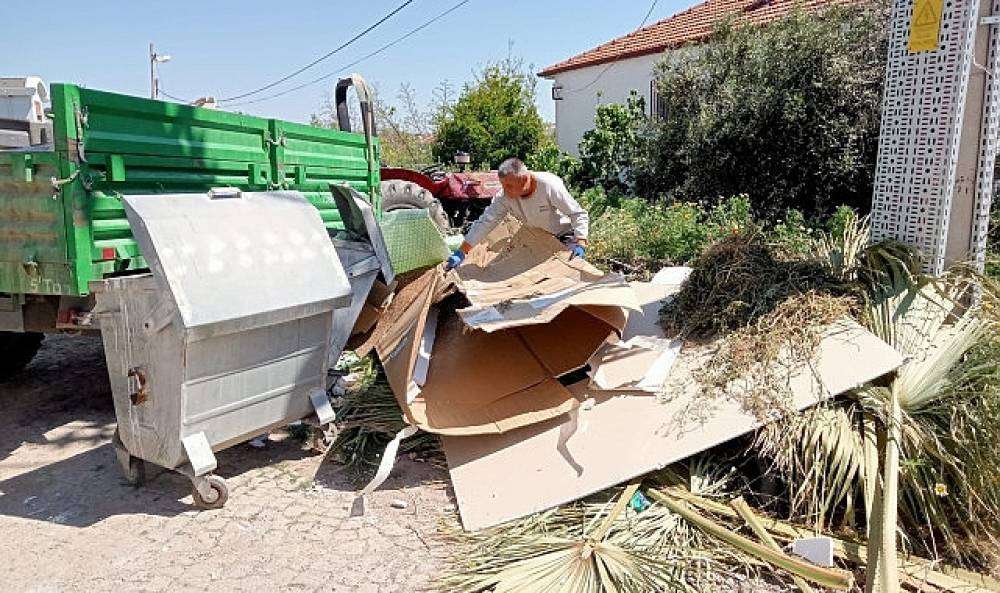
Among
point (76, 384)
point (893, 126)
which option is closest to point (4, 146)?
point (76, 384)

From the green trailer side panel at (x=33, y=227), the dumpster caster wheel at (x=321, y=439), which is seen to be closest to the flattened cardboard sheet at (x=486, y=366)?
the dumpster caster wheel at (x=321, y=439)

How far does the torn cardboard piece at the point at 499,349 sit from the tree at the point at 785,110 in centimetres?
584

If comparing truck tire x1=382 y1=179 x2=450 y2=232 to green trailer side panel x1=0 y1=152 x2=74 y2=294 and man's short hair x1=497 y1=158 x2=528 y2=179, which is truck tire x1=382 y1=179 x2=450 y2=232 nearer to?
man's short hair x1=497 y1=158 x2=528 y2=179

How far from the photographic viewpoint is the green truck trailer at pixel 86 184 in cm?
365

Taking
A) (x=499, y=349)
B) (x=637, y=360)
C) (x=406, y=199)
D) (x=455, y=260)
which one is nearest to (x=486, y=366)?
(x=499, y=349)

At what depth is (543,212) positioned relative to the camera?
534cm

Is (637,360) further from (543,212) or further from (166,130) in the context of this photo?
(166,130)

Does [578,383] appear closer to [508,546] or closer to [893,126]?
[508,546]

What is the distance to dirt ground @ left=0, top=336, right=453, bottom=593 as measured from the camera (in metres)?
2.93

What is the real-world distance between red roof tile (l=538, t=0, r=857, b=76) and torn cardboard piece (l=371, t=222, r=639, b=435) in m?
8.16

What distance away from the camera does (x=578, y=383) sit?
160 inches

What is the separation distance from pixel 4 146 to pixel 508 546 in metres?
5.49

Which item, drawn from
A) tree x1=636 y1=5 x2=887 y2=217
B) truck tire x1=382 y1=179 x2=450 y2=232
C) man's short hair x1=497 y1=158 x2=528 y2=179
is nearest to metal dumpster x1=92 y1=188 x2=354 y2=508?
man's short hair x1=497 y1=158 x2=528 y2=179

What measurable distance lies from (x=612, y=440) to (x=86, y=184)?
309cm
